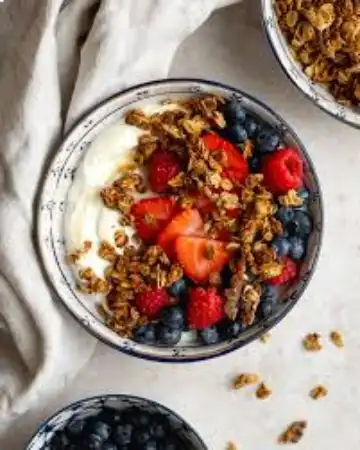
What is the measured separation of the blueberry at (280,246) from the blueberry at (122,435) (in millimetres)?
244

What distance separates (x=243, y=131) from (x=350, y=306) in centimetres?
25

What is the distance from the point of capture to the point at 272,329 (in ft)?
4.61

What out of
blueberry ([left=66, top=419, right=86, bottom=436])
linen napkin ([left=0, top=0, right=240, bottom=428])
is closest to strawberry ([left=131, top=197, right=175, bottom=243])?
linen napkin ([left=0, top=0, right=240, bottom=428])

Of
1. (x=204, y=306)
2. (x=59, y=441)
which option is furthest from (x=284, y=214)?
(x=59, y=441)

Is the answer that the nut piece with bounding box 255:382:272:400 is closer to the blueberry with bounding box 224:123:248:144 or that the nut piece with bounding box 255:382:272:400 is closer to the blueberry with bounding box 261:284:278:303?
the blueberry with bounding box 261:284:278:303

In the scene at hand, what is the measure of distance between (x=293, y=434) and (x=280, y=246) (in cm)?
23

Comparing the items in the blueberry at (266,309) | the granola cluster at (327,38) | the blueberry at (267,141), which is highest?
the granola cluster at (327,38)

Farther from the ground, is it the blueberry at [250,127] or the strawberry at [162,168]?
the blueberry at [250,127]

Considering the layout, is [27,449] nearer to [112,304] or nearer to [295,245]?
[112,304]

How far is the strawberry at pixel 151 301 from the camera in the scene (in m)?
1.31

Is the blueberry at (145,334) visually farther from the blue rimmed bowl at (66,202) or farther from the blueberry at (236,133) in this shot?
the blueberry at (236,133)

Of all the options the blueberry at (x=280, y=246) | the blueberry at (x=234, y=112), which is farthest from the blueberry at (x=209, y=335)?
the blueberry at (x=234, y=112)

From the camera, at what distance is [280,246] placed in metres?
1.32

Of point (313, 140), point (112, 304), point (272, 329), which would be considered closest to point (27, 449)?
point (112, 304)
